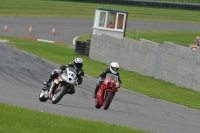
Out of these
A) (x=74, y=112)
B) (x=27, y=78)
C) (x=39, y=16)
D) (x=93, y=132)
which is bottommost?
(x=39, y=16)

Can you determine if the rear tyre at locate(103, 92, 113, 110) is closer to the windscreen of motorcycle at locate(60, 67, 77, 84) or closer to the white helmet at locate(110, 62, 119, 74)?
the white helmet at locate(110, 62, 119, 74)

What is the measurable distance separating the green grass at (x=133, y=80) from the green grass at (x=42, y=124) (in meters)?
8.70

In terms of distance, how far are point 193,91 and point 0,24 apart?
27639mm

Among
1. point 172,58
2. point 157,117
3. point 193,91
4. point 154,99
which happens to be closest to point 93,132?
point 157,117

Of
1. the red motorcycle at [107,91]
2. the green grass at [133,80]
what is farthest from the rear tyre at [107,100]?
the green grass at [133,80]

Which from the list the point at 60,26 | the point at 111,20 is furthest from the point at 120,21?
the point at 60,26

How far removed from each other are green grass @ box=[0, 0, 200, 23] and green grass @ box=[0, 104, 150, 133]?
43.7 metres

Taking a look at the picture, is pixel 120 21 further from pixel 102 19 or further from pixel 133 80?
pixel 133 80

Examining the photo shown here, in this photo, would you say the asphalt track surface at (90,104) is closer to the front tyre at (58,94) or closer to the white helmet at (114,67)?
the front tyre at (58,94)

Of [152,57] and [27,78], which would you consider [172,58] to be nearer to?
[152,57]

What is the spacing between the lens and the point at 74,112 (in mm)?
14344

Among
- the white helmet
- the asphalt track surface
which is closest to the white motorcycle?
the asphalt track surface

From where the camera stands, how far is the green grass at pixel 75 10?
57.0 meters

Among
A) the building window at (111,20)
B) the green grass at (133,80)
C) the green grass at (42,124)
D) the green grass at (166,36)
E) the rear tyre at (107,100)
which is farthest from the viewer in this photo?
the green grass at (166,36)
